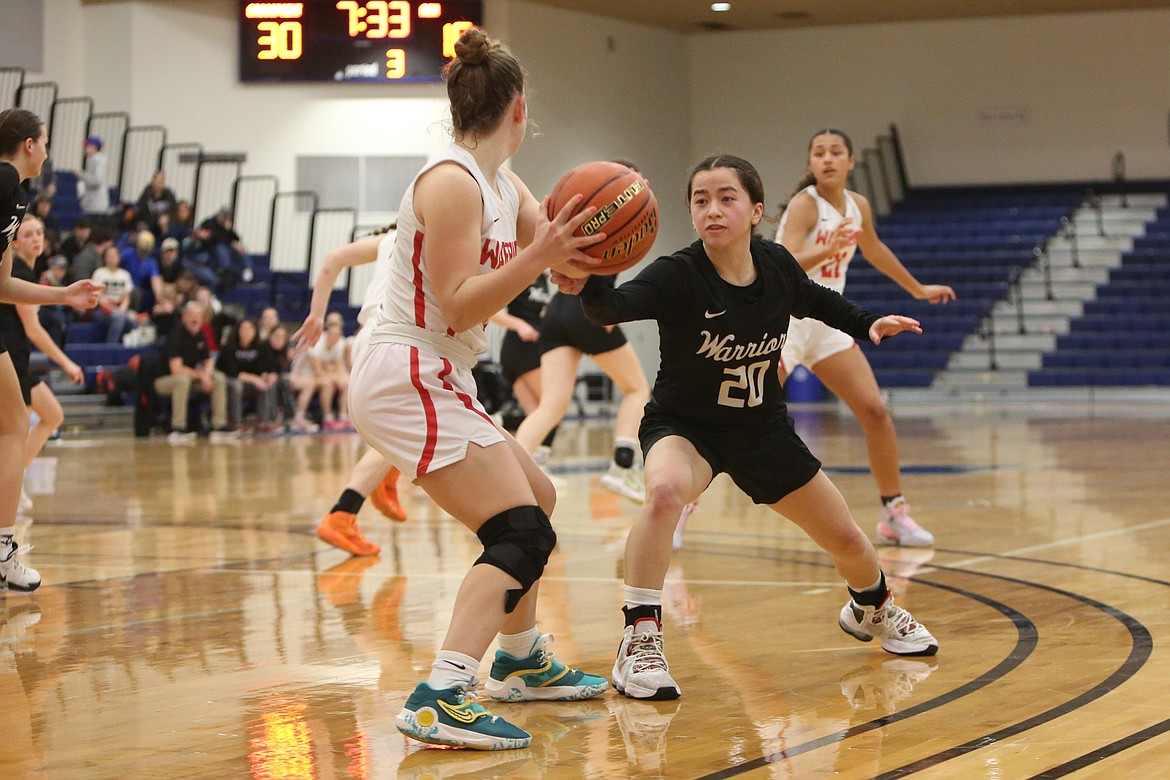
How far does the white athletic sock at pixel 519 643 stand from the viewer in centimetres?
370

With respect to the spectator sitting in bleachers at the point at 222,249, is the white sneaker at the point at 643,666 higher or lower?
lower

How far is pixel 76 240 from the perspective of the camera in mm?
16766

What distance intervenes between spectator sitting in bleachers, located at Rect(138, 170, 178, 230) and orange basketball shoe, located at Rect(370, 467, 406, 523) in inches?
469

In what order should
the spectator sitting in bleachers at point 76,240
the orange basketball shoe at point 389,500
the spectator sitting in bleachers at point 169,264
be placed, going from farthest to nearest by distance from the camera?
1. the spectator sitting in bleachers at point 169,264
2. the spectator sitting in bleachers at point 76,240
3. the orange basketball shoe at point 389,500

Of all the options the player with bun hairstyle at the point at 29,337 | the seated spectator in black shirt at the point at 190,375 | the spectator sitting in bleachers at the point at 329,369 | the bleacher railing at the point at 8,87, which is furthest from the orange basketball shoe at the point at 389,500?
the bleacher railing at the point at 8,87

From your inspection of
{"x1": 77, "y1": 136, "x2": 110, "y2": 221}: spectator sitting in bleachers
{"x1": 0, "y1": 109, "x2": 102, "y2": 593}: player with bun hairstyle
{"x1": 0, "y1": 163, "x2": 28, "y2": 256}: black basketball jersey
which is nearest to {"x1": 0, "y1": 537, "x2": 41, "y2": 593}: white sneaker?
{"x1": 0, "y1": 109, "x2": 102, "y2": 593}: player with bun hairstyle

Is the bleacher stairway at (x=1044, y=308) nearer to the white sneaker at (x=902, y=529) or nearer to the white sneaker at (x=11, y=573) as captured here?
the white sneaker at (x=902, y=529)

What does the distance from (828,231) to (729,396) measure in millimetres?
2685

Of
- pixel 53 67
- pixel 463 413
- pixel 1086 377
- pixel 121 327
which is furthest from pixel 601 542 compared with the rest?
pixel 53 67

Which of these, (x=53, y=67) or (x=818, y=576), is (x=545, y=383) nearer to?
(x=818, y=576)

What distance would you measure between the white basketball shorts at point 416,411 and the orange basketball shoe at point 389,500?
145 inches

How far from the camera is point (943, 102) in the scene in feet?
81.2

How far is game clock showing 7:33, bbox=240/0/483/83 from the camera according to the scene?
18.7 metres

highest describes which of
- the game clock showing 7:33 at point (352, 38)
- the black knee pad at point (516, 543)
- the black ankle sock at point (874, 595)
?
the game clock showing 7:33 at point (352, 38)
